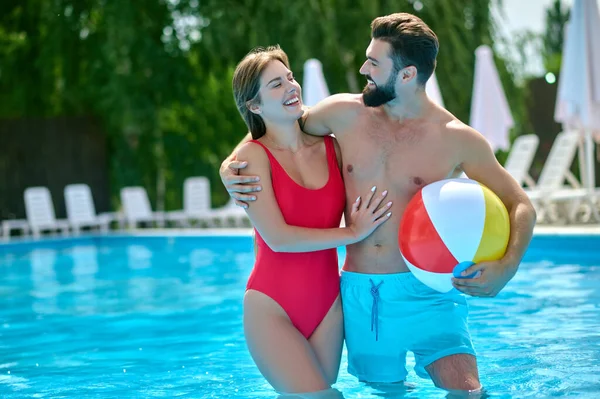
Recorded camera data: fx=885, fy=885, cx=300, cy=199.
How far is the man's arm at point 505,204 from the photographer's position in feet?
9.85

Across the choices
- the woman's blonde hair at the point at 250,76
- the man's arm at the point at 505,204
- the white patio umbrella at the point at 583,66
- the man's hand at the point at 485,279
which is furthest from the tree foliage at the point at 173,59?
the man's hand at the point at 485,279

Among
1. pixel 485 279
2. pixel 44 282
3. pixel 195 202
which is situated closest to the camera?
pixel 485 279

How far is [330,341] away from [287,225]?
521mm

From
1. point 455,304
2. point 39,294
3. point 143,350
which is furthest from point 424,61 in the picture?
point 39,294

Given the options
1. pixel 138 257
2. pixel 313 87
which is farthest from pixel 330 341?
pixel 138 257

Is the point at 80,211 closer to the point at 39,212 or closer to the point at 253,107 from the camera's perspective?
the point at 39,212

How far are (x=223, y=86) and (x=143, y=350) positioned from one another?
12861 millimetres

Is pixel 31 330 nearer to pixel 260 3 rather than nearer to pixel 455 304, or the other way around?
pixel 455 304

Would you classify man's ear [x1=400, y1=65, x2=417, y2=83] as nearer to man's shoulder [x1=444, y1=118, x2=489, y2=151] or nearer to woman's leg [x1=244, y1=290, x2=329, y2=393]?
man's shoulder [x1=444, y1=118, x2=489, y2=151]

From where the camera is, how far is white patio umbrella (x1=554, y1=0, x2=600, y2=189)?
10.1 m

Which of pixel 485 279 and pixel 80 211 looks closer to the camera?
pixel 485 279

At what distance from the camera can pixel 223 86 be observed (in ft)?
59.3

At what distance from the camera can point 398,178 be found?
10.8 ft

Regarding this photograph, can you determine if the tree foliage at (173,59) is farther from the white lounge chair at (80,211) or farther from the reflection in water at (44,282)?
the reflection in water at (44,282)
